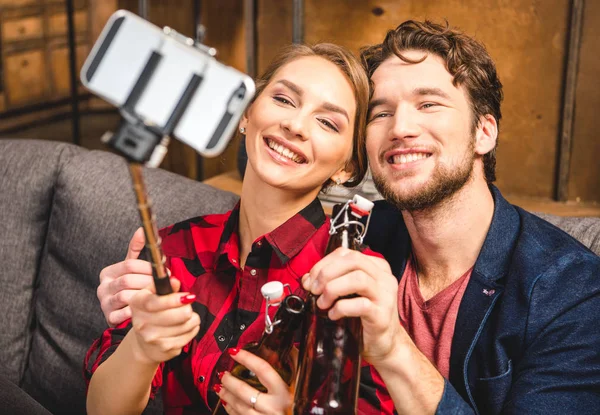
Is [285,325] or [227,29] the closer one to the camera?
[285,325]

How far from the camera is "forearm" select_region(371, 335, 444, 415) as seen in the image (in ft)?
3.30

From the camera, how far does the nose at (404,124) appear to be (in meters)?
1.31

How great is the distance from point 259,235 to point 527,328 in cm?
51

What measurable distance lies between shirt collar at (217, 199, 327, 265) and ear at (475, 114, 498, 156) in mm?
403

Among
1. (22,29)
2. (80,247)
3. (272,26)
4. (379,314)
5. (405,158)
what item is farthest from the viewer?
(22,29)

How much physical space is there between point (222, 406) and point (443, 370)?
0.45 metres

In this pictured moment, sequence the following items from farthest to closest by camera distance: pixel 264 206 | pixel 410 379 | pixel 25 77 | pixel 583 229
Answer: pixel 25 77, pixel 583 229, pixel 264 206, pixel 410 379

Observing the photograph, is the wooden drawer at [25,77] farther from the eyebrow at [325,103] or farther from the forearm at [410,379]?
the forearm at [410,379]

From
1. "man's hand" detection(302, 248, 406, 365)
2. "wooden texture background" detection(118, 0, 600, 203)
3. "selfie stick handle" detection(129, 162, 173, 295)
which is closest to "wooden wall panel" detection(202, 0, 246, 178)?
"wooden texture background" detection(118, 0, 600, 203)

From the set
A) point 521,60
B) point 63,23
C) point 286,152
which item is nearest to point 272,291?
point 286,152

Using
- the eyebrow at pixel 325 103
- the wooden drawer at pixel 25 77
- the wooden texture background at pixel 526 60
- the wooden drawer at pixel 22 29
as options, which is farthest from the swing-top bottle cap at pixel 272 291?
the wooden drawer at pixel 25 77

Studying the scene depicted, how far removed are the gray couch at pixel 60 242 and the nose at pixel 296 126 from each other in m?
0.57

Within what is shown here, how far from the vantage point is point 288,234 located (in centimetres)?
123

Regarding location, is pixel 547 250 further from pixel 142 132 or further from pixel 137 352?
pixel 142 132
